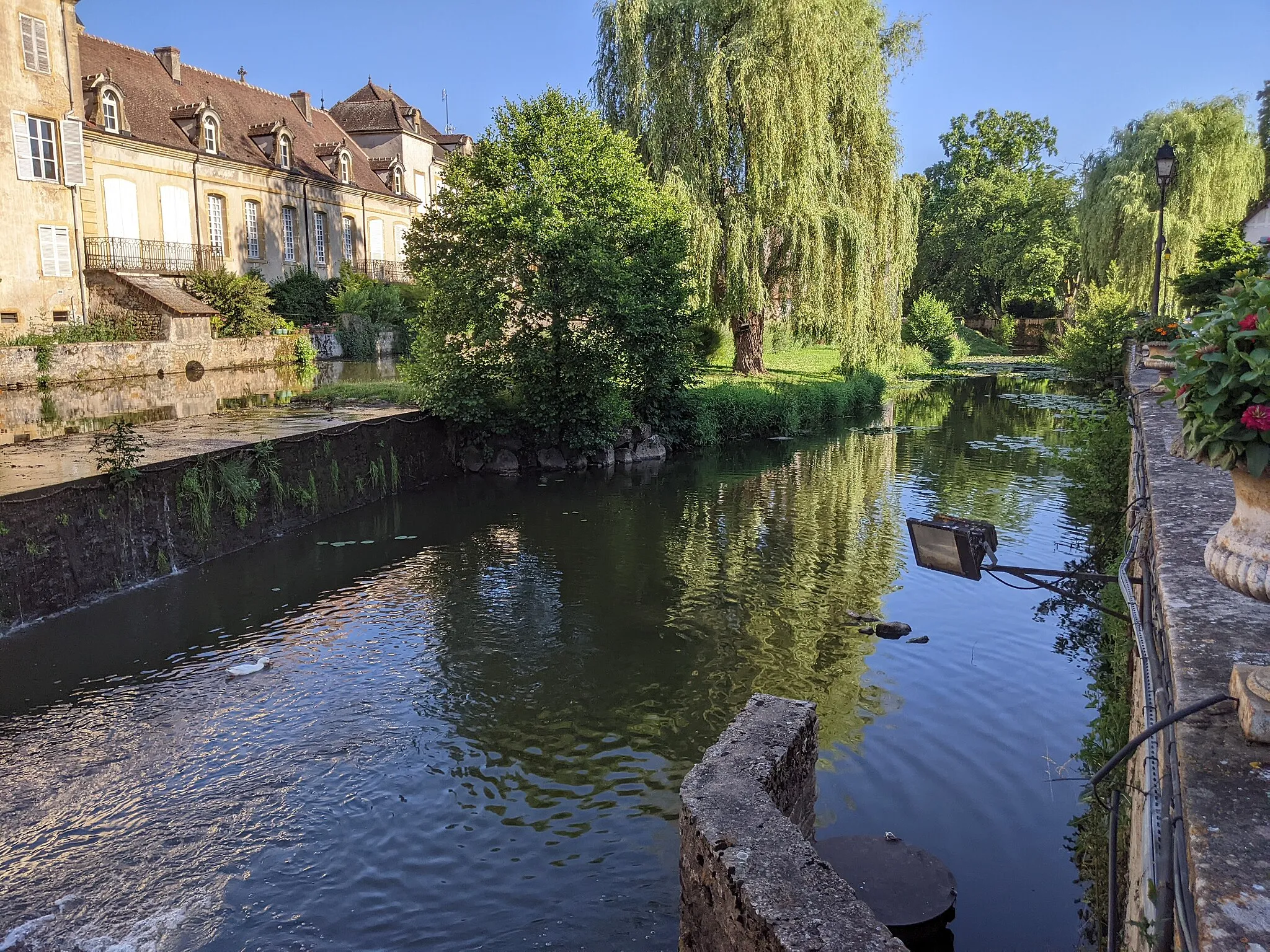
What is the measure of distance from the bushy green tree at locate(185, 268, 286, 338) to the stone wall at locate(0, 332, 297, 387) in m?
0.93

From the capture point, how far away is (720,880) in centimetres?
447

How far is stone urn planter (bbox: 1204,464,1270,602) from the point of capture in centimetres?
303

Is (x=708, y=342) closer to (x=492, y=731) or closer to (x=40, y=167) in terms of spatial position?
(x=40, y=167)

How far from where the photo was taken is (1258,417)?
298 cm

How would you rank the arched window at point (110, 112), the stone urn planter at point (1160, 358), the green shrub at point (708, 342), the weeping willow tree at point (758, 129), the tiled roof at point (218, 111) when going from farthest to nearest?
the tiled roof at point (218, 111), the arched window at point (110, 112), the green shrub at point (708, 342), the weeping willow tree at point (758, 129), the stone urn planter at point (1160, 358)

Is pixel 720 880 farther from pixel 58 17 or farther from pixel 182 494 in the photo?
pixel 58 17

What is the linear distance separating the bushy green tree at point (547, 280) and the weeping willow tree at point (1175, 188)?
70.0 ft

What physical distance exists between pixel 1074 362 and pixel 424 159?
32.5 meters

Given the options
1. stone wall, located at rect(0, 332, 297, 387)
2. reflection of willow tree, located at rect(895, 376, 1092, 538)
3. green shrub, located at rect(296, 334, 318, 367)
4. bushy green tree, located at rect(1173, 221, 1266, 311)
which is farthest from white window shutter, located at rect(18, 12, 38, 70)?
bushy green tree, located at rect(1173, 221, 1266, 311)

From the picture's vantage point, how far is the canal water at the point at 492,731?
19.7 ft

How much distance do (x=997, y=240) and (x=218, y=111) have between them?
39.4 m

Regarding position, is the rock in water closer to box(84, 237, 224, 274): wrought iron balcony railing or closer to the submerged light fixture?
the submerged light fixture

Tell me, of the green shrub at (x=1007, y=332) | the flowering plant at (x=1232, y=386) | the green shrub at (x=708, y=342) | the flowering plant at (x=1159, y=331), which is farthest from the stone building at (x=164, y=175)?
the green shrub at (x=1007, y=332)

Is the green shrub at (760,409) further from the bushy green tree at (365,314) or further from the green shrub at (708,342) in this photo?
the bushy green tree at (365,314)
